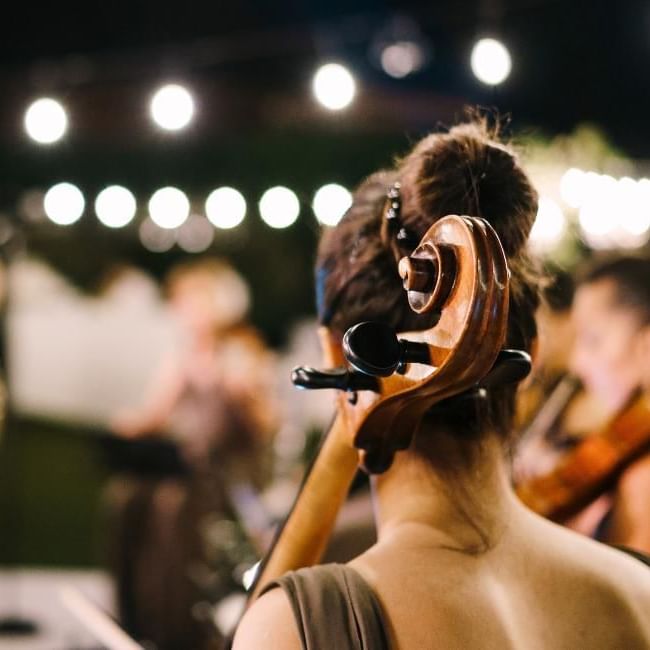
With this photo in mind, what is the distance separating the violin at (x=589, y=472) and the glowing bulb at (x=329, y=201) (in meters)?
2.56

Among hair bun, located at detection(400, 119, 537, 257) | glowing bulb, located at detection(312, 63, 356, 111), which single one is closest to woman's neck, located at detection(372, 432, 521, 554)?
hair bun, located at detection(400, 119, 537, 257)

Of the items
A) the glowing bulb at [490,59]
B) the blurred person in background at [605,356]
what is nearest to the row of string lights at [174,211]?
the glowing bulb at [490,59]

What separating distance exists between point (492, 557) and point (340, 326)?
29cm

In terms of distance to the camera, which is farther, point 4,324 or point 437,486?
point 4,324

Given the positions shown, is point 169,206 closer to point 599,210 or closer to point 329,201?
point 329,201

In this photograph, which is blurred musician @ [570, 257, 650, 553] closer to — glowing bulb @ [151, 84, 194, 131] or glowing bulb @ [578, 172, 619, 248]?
glowing bulb @ [578, 172, 619, 248]

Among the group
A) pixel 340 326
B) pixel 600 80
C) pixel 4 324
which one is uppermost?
pixel 600 80

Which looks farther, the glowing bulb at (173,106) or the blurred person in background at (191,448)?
the blurred person in background at (191,448)

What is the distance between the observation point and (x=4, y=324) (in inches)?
184

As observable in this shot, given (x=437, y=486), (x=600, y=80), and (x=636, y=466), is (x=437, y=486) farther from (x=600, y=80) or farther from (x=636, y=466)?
(x=600, y=80)

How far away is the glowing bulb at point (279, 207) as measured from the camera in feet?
14.8

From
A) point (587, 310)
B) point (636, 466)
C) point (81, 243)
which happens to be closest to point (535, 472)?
point (636, 466)

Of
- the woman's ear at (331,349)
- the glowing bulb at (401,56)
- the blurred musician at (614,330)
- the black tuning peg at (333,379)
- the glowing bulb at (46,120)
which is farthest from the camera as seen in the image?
the glowing bulb at (401,56)

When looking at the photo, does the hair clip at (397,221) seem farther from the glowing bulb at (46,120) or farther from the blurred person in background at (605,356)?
the glowing bulb at (46,120)
